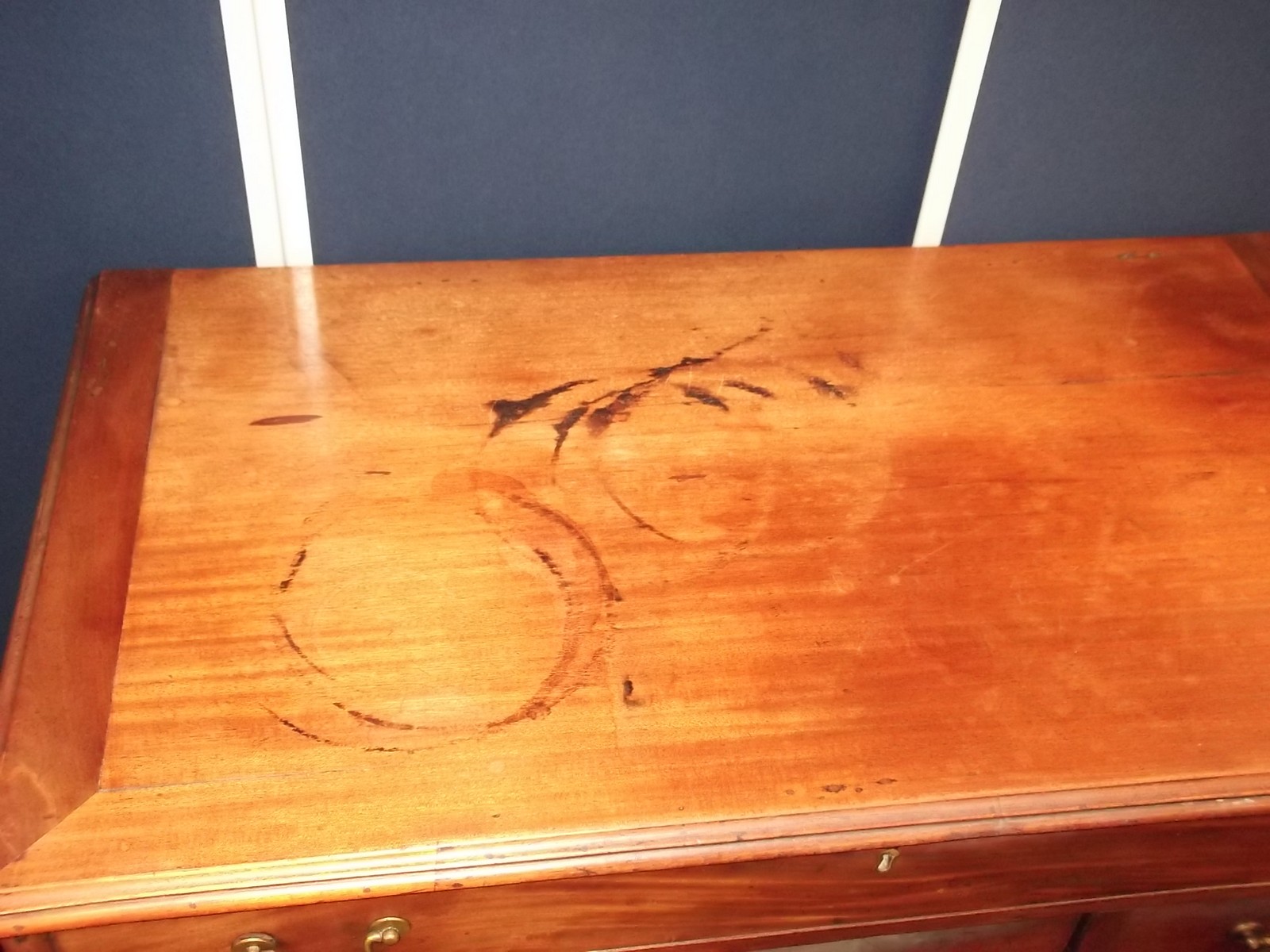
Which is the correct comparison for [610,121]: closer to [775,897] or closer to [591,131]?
[591,131]

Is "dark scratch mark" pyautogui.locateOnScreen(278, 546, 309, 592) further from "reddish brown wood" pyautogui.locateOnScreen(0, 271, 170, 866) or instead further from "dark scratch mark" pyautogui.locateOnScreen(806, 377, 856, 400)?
"dark scratch mark" pyautogui.locateOnScreen(806, 377, 856, 400)

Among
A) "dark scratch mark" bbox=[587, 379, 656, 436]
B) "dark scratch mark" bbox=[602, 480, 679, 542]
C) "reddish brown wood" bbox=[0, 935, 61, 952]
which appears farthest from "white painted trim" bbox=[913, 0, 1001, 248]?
"reddish brown wood" bbox=[0, 935, 61, 952]

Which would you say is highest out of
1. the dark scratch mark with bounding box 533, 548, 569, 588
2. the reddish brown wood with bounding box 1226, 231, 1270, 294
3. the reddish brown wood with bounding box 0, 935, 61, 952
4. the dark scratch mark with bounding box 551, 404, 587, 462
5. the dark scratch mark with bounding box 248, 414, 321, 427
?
the reddish brown wood with bounding box 1226, 231, 1270, 294

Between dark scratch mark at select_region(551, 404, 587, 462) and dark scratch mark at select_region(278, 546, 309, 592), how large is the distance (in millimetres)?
219

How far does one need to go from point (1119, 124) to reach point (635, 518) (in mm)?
774

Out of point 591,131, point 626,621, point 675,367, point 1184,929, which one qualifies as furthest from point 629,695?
point 591,131

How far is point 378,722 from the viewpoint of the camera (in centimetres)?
81

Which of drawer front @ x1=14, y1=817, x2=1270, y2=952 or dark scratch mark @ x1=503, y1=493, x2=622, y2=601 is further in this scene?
dark scratch mark @ x1=503, y1=493, x2=622, y2=601

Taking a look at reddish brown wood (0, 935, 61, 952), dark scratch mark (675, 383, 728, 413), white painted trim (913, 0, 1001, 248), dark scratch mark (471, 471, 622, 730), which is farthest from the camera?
white painted trim (913, 0, 1001, 248)

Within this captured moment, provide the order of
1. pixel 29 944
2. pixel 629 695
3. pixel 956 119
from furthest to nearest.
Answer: pixel 956 119
pixel 629 695
pixel 29 944

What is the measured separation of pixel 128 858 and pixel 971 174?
1.08 m

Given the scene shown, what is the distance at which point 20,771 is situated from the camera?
2.50 feet

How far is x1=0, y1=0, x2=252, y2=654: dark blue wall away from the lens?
1.09 metres

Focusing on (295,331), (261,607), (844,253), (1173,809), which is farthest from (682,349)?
(1173,809)
